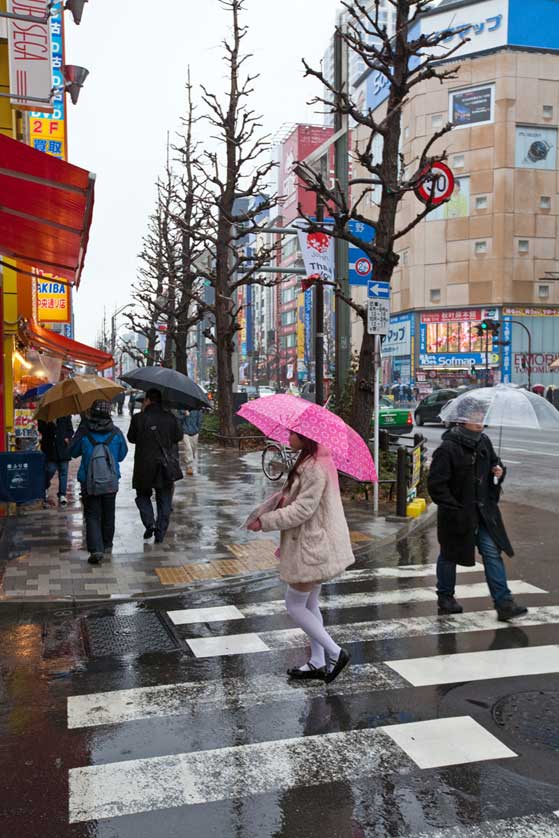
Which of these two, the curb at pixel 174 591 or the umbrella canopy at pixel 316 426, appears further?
the curb at pixel 174 591

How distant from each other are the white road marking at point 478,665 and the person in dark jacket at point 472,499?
0.82 m

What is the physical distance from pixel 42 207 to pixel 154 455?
10.2 feet

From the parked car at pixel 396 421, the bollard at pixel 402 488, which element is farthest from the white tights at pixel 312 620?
the parked car at pixel 396 421

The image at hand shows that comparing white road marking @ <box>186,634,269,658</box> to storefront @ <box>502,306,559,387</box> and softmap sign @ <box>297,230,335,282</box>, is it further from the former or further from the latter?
storefront @ <box>502,306,559,387</box>

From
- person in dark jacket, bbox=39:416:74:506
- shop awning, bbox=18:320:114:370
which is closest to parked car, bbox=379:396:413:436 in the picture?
shop awning, bbox=18:320:114:370

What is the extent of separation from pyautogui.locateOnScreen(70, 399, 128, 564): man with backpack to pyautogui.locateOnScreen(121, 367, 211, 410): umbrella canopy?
2.77ft

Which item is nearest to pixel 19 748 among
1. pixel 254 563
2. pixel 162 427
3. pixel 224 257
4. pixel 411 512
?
pixel 254 563

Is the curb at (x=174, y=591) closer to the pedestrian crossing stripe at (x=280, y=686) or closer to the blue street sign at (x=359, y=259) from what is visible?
the pedestrian crossing stripe at (x=280, y=686)

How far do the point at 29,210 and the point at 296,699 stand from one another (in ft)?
19.9

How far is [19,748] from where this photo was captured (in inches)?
166

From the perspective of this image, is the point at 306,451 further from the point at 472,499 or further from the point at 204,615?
the point at 204,615

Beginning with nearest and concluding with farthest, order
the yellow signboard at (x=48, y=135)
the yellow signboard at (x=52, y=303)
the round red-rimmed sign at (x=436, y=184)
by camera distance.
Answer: the round red-rimmed sign at (x=436, y=184)
the yellow signboard at (x=48, y=135)
the yellow signboard at (x=52, y=303)

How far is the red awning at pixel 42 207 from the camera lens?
7.18 meters

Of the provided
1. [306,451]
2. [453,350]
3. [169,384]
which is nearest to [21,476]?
[169,384]
